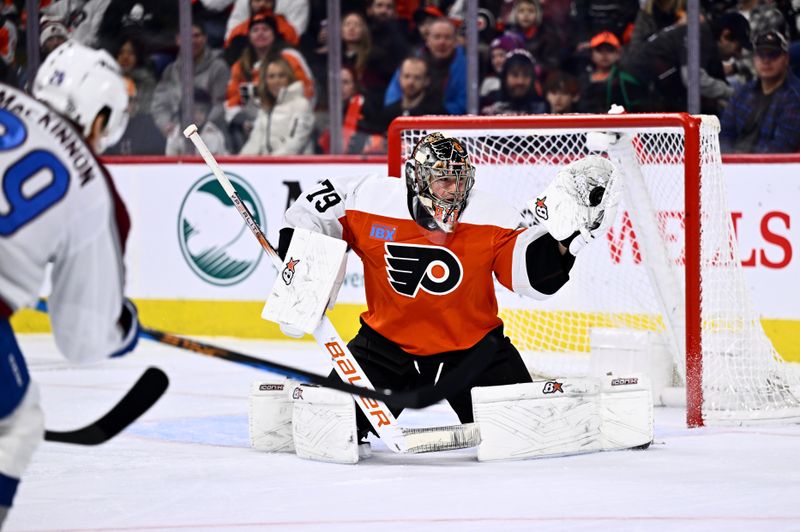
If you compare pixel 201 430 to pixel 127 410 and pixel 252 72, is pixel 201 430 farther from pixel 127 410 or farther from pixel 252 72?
pixel 252 72

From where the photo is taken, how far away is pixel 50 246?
7.61ft

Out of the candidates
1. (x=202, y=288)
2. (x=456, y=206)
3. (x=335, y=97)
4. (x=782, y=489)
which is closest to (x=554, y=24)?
(x=335, y=97)

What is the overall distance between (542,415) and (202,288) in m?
3.68

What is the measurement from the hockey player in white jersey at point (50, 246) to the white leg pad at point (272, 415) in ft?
6.37

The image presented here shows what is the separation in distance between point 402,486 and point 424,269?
0.76 metres

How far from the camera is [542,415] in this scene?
418cm

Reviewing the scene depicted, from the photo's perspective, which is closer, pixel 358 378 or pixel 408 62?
pixel 358 378

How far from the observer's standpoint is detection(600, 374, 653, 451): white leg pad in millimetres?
4336

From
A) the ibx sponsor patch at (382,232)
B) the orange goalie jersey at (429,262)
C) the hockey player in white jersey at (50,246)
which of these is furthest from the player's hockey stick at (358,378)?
the hockey player in white jersey at (50,246)

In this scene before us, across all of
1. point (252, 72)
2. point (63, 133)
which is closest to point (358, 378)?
point (63, 133)

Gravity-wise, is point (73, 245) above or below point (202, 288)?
above

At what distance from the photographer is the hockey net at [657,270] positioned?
15.7 feet

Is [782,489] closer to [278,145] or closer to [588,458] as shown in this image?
[588,458]

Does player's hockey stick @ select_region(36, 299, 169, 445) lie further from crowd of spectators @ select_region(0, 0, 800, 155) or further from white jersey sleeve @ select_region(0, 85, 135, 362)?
crowd of spectators @ select_region(0, 0, 800, 155)
